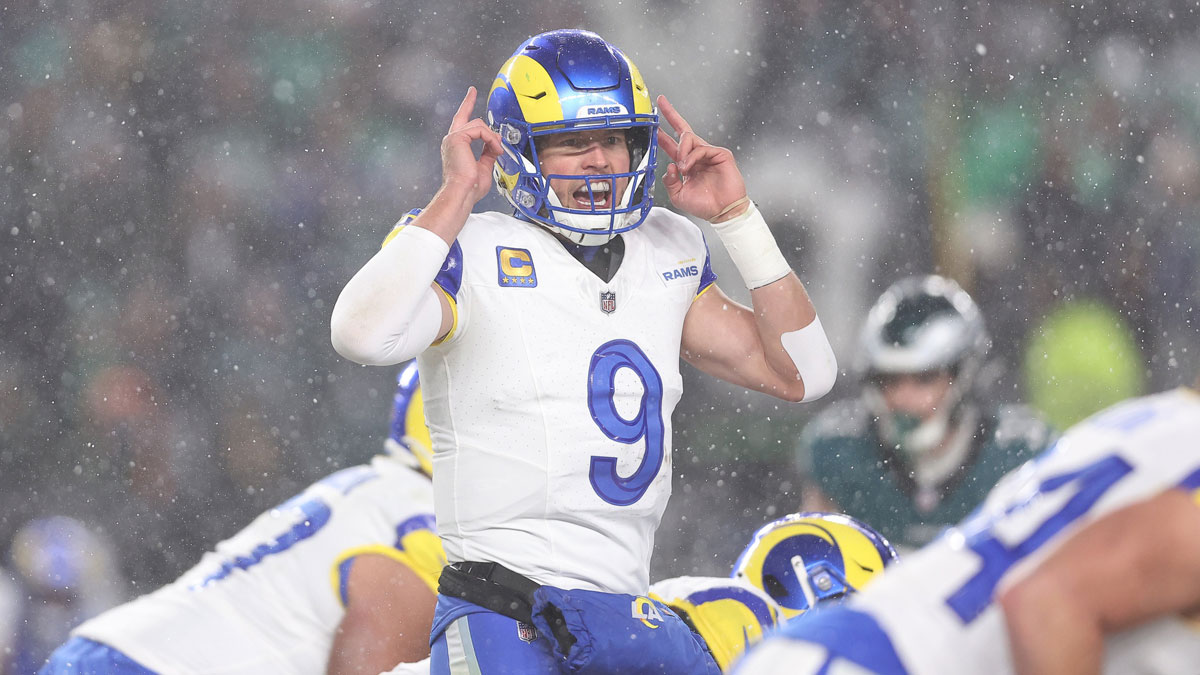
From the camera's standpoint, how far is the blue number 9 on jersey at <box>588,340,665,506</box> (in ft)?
7.63

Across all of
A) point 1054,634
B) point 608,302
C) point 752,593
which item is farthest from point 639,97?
point 1054,634

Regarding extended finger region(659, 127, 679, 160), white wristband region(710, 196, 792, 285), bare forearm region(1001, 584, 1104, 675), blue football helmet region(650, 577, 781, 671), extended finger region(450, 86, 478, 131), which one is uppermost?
extended finger region(450, 86, 478, 131)

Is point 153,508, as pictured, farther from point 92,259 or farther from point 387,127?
point 387,127

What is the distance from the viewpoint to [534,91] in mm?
2545

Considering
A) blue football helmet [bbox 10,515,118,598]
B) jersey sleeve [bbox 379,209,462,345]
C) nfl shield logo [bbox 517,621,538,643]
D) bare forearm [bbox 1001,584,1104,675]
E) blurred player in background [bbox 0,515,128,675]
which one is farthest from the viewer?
blue football helmet [bbox 10,515,118,598]

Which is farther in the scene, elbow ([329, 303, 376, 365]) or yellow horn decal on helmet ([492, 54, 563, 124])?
yellow horn decal on helmet ([492, 54, 563, 124])

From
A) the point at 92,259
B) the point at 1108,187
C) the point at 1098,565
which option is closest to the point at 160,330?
the point at 92,259

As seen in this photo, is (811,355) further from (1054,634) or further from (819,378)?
(1054,634)

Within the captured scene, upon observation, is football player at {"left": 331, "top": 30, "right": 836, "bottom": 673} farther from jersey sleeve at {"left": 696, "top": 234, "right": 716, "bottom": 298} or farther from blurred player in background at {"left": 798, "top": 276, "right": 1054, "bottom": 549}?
blurred player in background at {"left": 798, "top": 276, "right": 1054, "bottom": 549}

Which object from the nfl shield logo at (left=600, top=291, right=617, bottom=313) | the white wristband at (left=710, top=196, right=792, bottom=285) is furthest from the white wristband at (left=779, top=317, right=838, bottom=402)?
the nfl shield logo at (left=600, top=291, right=617, bottom=313)

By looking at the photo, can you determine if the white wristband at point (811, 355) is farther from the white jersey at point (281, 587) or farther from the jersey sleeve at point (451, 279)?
the white jersey at point (281, 587)

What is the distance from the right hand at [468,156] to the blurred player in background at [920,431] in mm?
2367

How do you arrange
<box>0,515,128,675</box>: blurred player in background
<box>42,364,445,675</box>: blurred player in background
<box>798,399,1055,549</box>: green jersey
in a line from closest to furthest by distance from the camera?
<box>42,364,445,675</box>: blurred player in background → <box>798,399,1055,549</box>: green jersey → <box>0,515,128,675</box>: blurred player in background

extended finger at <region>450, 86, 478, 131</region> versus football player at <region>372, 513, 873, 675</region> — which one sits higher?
extended finger at <region>450, 86, 478, 131</region>
